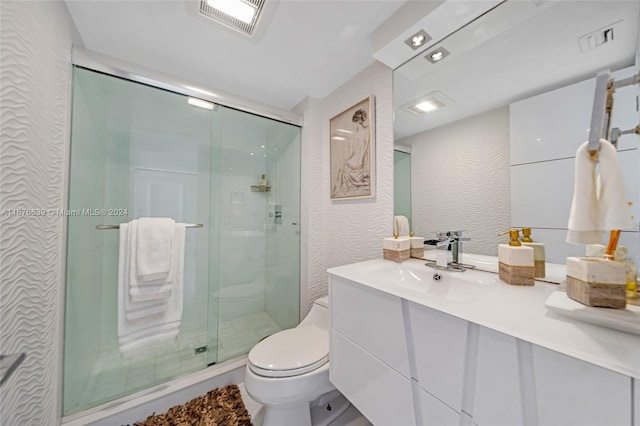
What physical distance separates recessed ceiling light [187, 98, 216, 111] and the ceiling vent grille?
0.54 meters

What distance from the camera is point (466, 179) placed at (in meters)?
0.99

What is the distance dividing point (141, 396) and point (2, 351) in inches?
31.3

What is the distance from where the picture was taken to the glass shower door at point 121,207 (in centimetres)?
110

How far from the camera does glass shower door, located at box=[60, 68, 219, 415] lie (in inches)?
43.5

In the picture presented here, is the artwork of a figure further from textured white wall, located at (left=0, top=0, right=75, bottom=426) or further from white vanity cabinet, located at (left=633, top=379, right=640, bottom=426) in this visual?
textured white wall, located at (left=0, top=0, right=75, bottom=426)

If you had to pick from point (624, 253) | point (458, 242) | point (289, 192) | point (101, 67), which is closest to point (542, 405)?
point (624, 253)

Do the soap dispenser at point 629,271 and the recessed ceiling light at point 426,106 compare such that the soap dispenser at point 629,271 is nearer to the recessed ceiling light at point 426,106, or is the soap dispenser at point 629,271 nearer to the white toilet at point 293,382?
the recessed ceiling light at point 426,106

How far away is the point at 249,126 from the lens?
5.53ft

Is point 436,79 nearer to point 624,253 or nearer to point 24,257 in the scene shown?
point 624,253

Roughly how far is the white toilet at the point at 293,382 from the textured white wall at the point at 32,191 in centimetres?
78

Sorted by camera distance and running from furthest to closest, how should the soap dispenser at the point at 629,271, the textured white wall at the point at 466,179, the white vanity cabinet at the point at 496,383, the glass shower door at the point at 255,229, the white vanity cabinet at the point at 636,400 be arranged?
the glass shower door at the point at 255,229 → the textured white wall at the point at 466,179 → the soap dispenser at the point at 629,271 → the white vanity cabinet at the point at 496,383 → the white vanity cabinet at the point at 636,400

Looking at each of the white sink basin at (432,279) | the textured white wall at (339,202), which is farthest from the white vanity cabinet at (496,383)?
the textured white wall at (339,202)

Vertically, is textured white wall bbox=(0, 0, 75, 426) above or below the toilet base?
above

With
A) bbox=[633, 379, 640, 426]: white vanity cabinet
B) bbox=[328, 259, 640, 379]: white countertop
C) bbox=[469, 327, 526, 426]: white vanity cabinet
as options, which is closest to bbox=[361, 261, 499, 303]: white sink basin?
bbox=[328, 259, 640, 379]: white countertop
